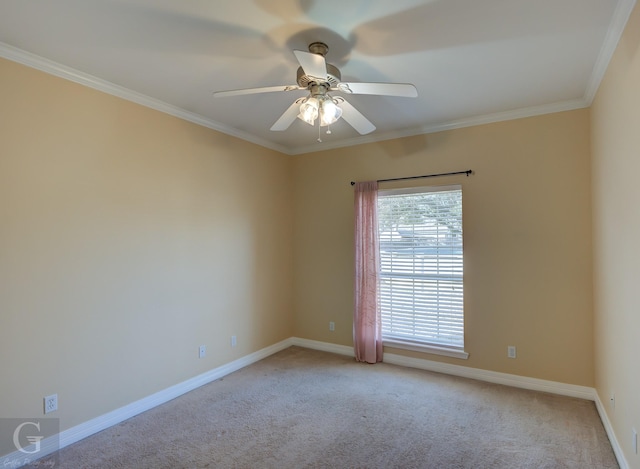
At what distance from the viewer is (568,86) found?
2.97 m

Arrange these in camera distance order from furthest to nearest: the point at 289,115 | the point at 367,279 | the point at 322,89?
the point at 367,279, the point at 289,115, the point at 322,89

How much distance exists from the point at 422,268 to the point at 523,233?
1080mm

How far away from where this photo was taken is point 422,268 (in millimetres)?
4066

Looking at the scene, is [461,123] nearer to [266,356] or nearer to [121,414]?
[266,356]

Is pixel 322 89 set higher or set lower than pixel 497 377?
higher

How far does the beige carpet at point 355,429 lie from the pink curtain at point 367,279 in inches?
20.6

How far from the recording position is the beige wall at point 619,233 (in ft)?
6.49

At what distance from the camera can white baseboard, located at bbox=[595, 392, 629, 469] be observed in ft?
7.43

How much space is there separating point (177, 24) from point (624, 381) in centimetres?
354

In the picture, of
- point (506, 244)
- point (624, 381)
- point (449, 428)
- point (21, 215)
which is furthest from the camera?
point (506, 244)

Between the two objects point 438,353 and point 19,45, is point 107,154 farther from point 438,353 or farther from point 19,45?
point 438,353

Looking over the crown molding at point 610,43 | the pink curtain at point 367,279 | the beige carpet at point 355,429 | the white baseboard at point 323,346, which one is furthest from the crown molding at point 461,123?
the beige carpet at point 355,429

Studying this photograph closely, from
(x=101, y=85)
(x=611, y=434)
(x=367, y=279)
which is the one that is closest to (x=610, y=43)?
(x=611, y=434)

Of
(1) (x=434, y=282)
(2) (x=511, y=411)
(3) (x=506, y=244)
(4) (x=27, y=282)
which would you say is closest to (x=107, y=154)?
(4) (x=27, y=282)
